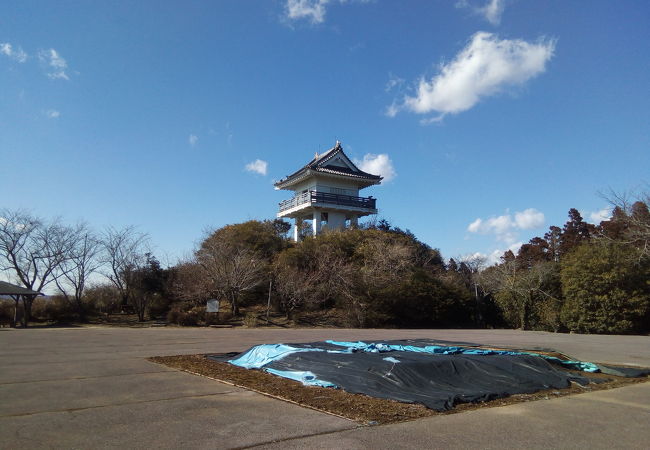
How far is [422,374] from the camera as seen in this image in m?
7.30

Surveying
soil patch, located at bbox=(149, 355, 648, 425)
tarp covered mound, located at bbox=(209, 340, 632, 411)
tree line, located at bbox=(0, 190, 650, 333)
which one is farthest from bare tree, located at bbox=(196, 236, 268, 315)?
tarp covered mound, located at bbox=(209, 340, 632, 411)

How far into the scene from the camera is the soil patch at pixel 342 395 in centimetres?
558

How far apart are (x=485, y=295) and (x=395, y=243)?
297 inches

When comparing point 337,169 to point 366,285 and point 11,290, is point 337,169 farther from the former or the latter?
point 11,290

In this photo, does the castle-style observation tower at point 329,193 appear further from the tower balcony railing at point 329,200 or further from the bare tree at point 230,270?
the bare tree at point 230,270

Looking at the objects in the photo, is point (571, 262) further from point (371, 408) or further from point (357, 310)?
point (371, 408)

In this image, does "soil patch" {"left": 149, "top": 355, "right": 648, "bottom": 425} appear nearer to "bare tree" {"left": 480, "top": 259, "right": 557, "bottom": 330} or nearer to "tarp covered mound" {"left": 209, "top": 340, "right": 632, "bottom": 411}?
"tarp covered mound" {"left": 209, "top": 340, "right": 632, "bottom": 411}

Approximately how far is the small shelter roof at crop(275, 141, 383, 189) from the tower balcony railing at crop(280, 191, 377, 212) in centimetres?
177

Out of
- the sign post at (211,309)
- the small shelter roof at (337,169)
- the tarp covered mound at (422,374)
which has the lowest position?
the tarp covered mound at (422,374)

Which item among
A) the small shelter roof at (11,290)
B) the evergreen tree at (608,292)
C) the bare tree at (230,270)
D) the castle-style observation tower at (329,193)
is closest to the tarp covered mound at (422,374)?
the evergreen tree at (608,292)

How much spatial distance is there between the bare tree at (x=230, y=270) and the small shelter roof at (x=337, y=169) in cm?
1235

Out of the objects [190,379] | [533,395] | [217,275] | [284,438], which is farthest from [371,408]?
[217,275]

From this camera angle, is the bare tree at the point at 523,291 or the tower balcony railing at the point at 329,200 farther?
the tower balcony railing at the point at 329,200

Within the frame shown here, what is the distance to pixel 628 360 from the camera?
11.6 m
